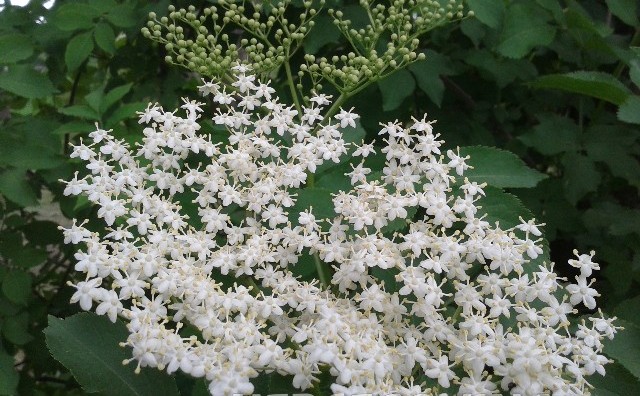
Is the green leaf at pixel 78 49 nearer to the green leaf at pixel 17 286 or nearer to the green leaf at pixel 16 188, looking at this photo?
the green leaf at pixel 16 188

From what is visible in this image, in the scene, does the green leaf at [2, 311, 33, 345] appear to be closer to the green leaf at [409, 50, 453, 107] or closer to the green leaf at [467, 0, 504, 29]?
the green leaf at [409, 50, 453, 107]

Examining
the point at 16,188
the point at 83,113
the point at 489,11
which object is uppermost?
the point at 489,11

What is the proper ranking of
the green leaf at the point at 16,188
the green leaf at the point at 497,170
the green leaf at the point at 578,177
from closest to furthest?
the green leaf at the point at 497,170, the green leaf at the point at 16,188, the green leaf at the point at 578,177

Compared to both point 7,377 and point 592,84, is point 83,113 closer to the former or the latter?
point 7,377

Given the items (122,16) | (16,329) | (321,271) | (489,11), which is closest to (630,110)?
(489,11)

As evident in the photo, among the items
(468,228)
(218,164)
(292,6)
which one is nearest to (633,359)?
(468,228)

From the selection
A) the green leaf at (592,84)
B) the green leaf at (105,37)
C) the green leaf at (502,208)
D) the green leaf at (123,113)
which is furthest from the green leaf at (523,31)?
the green leaf at (105,37)
